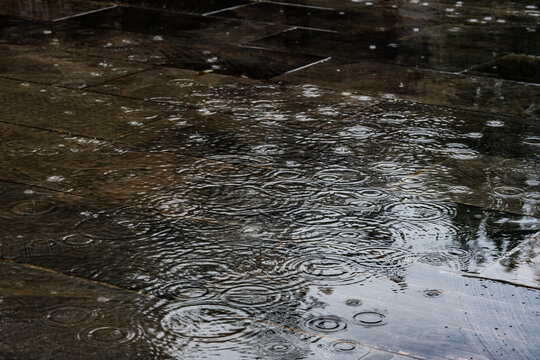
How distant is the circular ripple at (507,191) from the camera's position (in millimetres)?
5311

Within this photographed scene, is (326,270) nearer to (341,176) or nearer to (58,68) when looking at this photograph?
(341,176)

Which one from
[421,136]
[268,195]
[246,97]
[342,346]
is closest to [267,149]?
[268,195]

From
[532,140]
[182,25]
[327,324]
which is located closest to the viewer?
[327,324]

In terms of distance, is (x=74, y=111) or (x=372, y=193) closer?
(x=372, y=193)

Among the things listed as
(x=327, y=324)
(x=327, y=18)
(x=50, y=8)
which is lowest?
(x=327, y=324)

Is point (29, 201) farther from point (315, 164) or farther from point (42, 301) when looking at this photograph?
point (315, 164)

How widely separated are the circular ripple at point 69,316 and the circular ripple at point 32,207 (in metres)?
1.23

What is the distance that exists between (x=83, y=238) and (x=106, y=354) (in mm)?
1228

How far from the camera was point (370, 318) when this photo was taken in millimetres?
3852

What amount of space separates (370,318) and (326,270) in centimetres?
53

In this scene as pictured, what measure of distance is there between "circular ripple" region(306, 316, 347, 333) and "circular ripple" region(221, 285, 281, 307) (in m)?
0.26

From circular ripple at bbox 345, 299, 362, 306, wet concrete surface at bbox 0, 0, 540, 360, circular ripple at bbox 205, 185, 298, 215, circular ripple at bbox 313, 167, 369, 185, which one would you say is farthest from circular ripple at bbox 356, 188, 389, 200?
circular ripple at bbox 345, 299, 362, 306

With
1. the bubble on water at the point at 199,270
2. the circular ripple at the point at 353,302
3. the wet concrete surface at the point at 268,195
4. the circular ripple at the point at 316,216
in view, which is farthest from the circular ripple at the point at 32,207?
the circular ripple at the point at 353,302

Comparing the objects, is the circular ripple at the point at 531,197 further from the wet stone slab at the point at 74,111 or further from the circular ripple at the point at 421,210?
the wet stone slab at the point at 74,111
